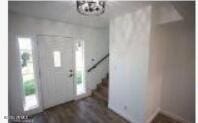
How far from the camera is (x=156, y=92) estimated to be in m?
2.60

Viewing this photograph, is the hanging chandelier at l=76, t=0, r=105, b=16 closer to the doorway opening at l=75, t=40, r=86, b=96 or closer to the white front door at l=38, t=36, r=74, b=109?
the white front door at l=38, t=36, r=74, b=109

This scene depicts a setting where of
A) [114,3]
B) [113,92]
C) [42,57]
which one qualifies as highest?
[114,3]

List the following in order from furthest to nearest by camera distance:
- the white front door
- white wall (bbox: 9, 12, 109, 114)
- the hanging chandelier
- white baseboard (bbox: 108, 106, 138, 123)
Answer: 1. the white front door
2. white baseboard (bbox: 108, 106, 138, 123)
3. white wall (bbox: 9, 12, 109, 114)
4. the hanging chandelier

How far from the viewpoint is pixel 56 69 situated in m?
2.95

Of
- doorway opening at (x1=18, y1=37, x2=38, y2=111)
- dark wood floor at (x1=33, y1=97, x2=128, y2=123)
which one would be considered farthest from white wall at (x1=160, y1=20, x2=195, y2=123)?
doorway opening at (x1=18, y1=37, x2=38, y2=111)

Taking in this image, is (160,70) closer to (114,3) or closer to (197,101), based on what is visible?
(114,3)

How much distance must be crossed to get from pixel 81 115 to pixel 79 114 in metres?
0.07

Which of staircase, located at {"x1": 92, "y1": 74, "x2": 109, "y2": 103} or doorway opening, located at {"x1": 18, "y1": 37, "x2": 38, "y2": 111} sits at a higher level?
doorway opening, located at {"x1": 18, "y1": 37, "x2": 38, "y2": 111}

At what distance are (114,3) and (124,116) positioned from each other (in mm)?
2417

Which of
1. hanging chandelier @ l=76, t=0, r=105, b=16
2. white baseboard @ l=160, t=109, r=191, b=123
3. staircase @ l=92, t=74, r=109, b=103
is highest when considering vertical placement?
hanging chandelier @ l=76, t=0, r=105, b=16

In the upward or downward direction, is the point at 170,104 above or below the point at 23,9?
below

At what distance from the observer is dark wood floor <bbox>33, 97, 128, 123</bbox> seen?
2447 mm

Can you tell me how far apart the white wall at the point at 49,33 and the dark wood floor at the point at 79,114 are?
63 cm

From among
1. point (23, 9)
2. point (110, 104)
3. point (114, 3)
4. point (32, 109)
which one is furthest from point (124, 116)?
point (23, 9)
